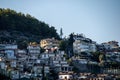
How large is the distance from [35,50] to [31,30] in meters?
16.2

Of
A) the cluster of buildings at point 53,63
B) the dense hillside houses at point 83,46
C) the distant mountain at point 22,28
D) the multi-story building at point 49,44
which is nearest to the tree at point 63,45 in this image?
the cluster of buildings at point 53,63

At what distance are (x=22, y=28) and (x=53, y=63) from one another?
2238cm

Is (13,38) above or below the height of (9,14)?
below

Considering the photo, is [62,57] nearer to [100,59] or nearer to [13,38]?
[100,59]

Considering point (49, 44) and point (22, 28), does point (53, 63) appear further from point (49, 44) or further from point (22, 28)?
point (22, 28)

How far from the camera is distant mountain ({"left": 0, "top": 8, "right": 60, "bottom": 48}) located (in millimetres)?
84369

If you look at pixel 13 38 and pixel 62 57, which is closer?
pixel 62 57

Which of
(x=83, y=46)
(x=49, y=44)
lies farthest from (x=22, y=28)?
(x=83, y=46)

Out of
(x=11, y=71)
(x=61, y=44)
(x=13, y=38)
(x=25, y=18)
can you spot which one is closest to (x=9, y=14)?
(x=25, y=18)

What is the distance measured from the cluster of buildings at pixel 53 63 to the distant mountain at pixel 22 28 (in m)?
6.51

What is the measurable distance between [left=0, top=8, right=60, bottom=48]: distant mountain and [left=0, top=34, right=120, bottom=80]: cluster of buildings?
651 cm

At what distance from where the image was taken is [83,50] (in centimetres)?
8175

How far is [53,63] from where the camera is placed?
226 feet

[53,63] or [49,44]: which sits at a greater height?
[49,44]
